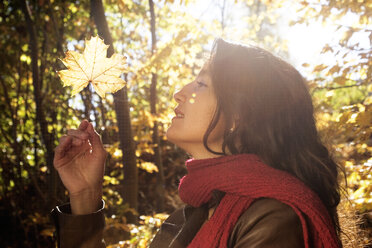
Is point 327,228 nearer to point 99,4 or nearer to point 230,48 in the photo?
point 230,48

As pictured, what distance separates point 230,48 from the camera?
1.53 m

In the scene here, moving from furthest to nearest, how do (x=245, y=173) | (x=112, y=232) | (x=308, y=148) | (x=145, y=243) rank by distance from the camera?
(x=112, y=232) → (x=145, y=243) → (x=308, y=148) → (x=245, y=173)

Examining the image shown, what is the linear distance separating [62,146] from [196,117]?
0.62 metres

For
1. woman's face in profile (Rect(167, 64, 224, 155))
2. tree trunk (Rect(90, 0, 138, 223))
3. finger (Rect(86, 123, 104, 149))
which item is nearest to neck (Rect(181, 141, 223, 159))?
woman's face in profile (Rect(167, 64, 224, 155))

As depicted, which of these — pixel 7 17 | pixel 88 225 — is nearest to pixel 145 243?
pixel 88 225

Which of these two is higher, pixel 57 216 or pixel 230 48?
pixel 230 48

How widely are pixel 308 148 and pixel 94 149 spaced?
100cm

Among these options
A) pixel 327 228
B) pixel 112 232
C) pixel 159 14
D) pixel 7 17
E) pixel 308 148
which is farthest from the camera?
pixel 159 14

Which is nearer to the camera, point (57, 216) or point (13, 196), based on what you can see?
point (57, 216)

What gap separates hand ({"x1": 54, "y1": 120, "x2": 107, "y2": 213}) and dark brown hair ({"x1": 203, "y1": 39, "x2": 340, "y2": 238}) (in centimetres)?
53

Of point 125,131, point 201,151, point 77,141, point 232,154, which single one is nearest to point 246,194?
point 232,154

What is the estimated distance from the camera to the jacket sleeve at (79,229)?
1.48 meters

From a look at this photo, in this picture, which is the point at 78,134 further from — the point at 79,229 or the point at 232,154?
the point at 232,154

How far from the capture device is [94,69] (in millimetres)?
1346
